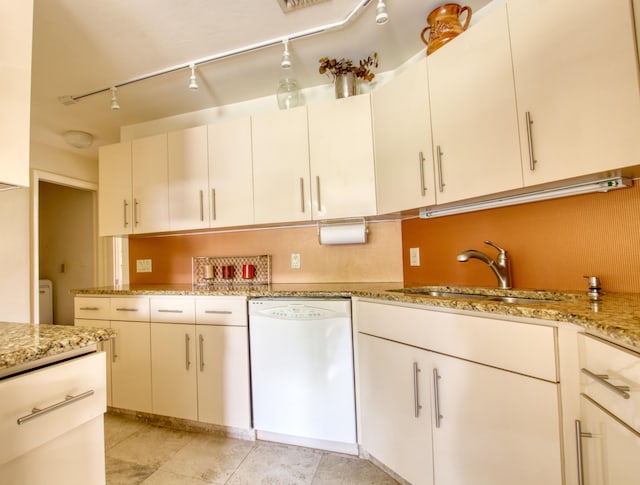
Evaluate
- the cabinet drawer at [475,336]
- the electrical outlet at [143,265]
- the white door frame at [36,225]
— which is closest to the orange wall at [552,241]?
the cabinet drawer at [475,336]

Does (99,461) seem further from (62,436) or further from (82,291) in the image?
(82,291)

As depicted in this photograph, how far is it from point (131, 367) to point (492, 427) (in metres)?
2.22

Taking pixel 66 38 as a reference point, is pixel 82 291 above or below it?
below

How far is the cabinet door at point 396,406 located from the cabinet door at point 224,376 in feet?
2.36

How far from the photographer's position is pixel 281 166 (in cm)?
206

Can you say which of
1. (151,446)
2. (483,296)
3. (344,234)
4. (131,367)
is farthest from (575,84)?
(131,367)

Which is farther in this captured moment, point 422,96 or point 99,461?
point 422,96

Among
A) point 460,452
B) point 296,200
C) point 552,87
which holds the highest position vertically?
point 552,87

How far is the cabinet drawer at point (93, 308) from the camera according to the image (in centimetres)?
215

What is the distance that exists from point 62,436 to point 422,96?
1.92 meters

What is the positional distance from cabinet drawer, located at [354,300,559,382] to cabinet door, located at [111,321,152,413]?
1615 millimetres

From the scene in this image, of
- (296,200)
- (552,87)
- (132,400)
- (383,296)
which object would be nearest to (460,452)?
(383,296)

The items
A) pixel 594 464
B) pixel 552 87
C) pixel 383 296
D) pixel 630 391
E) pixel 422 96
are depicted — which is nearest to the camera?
pixel 630 391

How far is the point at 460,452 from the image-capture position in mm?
1128
